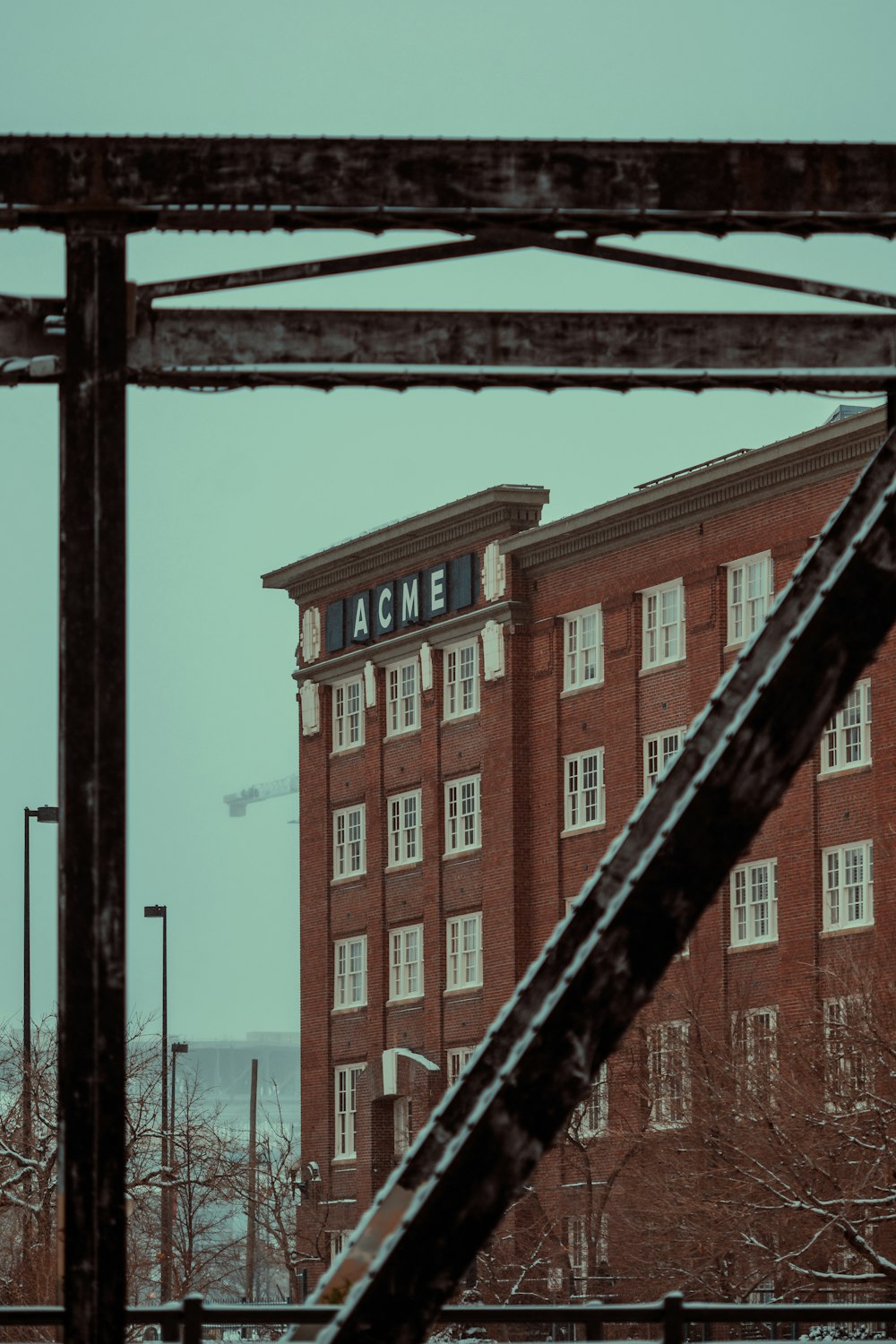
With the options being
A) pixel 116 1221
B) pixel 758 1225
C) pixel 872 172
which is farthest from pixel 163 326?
pixel 758 1225

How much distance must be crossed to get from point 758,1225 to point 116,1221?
34.0m

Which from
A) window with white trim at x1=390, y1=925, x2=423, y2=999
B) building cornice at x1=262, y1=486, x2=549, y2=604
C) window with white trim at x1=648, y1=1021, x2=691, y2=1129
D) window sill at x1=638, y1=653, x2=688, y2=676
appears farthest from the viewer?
window with white trim at x1=390, y1=925, x2=423, y2=999

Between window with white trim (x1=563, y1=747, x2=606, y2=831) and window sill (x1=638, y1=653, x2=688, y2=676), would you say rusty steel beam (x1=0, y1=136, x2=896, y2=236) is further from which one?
window with white trim (x1=563, y1=747, x2=606, y2=831)

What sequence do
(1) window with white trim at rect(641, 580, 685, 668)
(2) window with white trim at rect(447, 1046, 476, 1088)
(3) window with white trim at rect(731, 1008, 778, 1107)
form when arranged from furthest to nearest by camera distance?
(2) window with white trim at rect(447, 1046, 476, 1088), (1) window with white trim at rect(641, 580, 685, 668), (3) window with white trim at rect(731, 1008, 778, 1107)

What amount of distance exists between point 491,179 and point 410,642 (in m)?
61.2

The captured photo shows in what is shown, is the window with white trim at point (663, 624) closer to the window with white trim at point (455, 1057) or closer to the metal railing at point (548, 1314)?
the window with white trim at point (455, 1057)

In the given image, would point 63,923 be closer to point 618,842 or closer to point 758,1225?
point 618,842

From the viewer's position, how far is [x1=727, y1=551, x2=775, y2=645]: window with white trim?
53.8 metres

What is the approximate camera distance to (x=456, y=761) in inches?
2554

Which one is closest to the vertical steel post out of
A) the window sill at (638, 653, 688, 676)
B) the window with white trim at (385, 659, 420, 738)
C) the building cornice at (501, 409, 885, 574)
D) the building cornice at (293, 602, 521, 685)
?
the building cornice at (501, 409, 885, 574)

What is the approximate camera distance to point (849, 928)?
50.0 meters

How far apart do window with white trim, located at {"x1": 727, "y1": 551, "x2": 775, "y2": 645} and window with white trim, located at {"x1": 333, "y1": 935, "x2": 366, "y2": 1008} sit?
59.9 ft

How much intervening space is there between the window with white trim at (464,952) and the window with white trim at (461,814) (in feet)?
6.40

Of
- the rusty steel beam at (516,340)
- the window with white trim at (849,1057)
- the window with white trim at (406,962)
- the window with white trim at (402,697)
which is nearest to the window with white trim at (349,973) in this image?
the window with white trim at (406,962)
